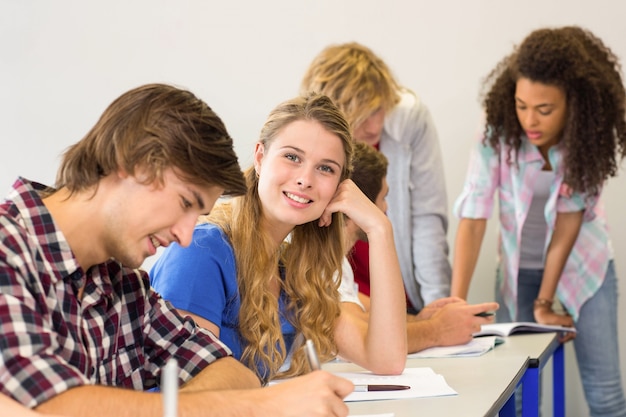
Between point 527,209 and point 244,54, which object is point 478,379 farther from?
point 244,54

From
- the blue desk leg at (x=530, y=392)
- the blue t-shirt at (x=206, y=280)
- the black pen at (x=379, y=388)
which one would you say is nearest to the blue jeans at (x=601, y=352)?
the blue desk leg at (x=530, y=392)

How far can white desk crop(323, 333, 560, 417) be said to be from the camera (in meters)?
1.56

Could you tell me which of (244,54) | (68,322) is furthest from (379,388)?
(244,54)

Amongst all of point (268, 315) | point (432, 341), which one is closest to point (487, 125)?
point (432, 341)

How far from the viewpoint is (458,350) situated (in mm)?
2227

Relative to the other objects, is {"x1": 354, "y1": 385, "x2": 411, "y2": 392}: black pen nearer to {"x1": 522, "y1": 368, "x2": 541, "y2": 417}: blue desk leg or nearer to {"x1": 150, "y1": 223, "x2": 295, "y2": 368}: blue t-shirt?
{"x1": 150, "y1": 223, "x2": 295, "y2": 368}: blue t-shirt

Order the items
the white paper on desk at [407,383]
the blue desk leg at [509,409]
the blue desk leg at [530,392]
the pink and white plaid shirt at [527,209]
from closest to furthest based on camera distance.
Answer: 1. the white paper on desk at [407,383]
2. the blue desk leg at [509,409]
3. the blue desk leg at [530,392]
4. the pink and white plaid shirt at [527,209]

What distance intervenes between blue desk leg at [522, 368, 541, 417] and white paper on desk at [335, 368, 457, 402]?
29cm

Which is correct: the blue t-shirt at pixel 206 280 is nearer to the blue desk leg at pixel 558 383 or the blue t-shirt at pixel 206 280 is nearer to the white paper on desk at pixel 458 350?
the white paper on desk at pixel 458 350

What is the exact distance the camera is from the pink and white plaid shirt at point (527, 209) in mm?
2912

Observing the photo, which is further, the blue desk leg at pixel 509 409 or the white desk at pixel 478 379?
the blue desk leg at pixel 509 409

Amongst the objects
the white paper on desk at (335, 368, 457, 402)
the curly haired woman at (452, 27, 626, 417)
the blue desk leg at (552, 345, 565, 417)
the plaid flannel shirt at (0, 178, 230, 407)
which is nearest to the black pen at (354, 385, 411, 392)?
the white paper on desk at (335, 368, 457, 402)

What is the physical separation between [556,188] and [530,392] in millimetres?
924

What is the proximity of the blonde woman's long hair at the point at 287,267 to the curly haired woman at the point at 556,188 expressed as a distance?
3.62 ft
